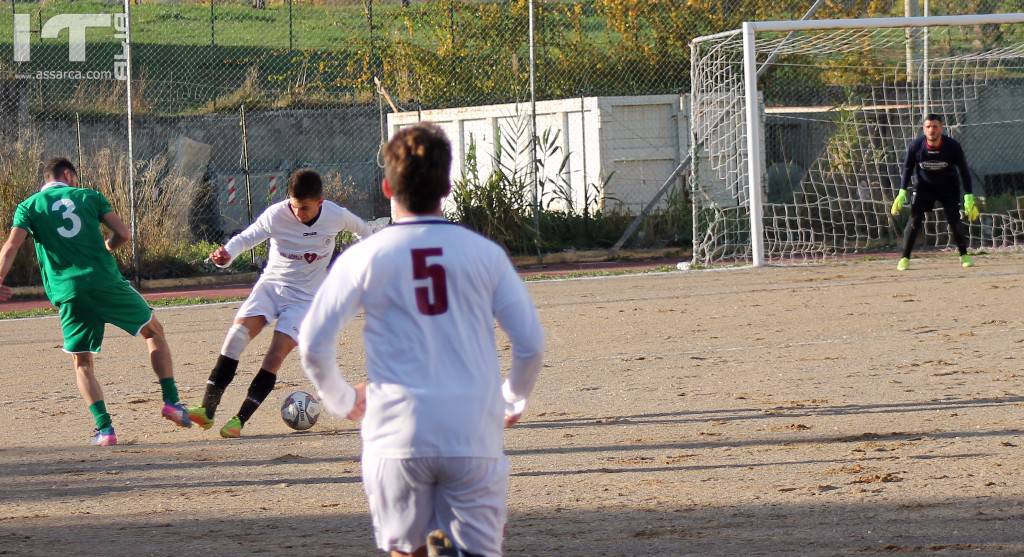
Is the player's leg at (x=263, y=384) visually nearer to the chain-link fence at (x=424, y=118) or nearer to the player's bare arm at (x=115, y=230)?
the player's bare arm at (x=115, y=230)

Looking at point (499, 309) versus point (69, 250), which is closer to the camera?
point (499, 309)

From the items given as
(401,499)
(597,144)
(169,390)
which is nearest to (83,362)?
(169,390)

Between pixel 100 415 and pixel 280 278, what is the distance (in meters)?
1.29

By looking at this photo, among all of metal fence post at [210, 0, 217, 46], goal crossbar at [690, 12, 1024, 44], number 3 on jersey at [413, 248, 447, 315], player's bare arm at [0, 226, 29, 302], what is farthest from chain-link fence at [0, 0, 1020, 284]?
number 3 on jersey at [413, 248, 447, 315]

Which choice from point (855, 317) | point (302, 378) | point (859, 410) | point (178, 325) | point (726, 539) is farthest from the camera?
point (178, 325)

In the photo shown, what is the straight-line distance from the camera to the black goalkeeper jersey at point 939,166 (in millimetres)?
15023

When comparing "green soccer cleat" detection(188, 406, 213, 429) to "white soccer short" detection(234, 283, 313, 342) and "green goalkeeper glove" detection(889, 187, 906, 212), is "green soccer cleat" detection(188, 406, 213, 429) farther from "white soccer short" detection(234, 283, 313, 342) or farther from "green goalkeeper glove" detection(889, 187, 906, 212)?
"green goalkeeper glove" detection(889, 187, 906, 212)

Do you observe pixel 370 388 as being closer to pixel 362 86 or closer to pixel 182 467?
pixel 182 467

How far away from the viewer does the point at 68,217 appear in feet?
25.5

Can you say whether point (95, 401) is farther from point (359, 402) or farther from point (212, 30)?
point (212, 30)

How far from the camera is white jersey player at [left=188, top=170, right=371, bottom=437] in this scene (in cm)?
786

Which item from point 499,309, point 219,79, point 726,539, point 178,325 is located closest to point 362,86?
point 219,79

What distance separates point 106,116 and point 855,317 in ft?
56.4

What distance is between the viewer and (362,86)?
76.7 ft
